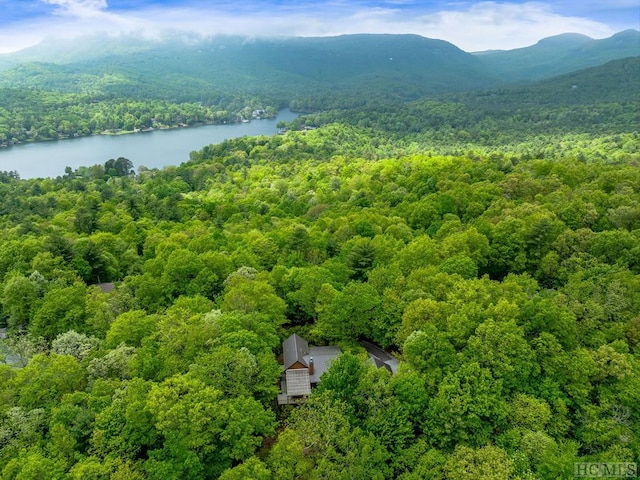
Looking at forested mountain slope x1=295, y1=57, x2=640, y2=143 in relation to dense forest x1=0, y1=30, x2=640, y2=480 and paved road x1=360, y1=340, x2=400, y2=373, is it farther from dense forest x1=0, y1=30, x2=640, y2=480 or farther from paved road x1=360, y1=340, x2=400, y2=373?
paved road x1=360, y1=340, x2=400, y2=373

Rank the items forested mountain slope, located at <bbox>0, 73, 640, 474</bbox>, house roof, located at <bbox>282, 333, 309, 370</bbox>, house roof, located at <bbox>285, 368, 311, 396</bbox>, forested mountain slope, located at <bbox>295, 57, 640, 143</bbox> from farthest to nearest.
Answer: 1. forested mountain slope, located at <bbox>295, 57, 640, 143</bbox>
2. house roof, located at <bbox>282, 333, 309, 370</bbox>
3. house roof, located at <bbox>285, 368, 311, 396</bbox>
4. forested mountain slope, located at <bbox>0, 73, 640, 474</bbox>

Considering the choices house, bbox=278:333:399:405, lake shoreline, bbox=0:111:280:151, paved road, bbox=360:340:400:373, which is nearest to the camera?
house, bbox=278:333:399:405

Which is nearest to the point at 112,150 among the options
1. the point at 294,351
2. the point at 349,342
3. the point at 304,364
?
the point at 349,342

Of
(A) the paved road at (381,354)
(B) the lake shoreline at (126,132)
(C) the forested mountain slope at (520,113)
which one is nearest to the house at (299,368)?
(A) the paved road at (381,354)

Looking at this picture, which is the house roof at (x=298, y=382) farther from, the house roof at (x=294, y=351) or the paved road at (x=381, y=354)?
the paved road at (x=381, y=354)

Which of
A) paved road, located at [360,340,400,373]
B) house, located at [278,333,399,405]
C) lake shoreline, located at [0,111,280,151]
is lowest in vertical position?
paved road, located at [360,340,400,373]

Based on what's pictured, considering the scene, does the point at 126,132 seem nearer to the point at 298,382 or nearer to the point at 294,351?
the point at 294,351

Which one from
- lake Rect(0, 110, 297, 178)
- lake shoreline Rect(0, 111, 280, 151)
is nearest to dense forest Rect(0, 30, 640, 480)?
lake Rect(0, 110, 297, 178)
